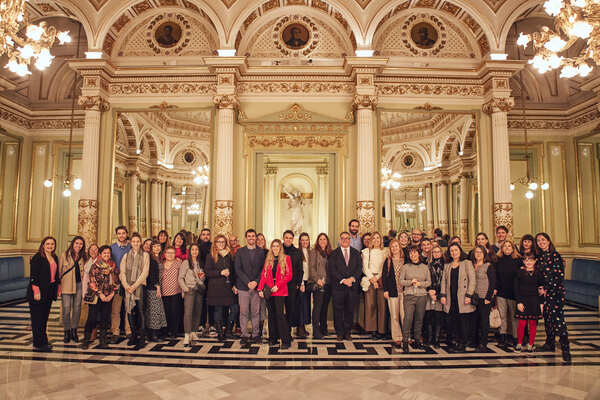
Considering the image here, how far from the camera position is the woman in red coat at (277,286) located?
528cm

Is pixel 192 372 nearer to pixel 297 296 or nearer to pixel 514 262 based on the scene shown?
pixel 297 296

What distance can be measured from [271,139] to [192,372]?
5.71 metres

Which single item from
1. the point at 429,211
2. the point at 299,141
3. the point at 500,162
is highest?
the point at 299,141

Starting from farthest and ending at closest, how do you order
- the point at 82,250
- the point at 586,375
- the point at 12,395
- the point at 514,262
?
the point at 82,250
the point at 514,262
the point at 586,375
the point at 12,395

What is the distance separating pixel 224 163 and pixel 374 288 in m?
4.39

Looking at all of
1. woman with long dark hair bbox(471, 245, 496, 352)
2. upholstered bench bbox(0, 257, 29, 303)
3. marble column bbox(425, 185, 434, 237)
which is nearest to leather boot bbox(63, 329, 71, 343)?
upholstered bench bbox(0, 257, 29, 303)

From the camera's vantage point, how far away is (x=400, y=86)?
8898 millimetres

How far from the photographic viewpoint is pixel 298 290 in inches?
224

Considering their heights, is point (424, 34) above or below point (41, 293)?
above

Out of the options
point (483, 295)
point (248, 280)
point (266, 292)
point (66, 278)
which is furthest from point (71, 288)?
point (483, 295)

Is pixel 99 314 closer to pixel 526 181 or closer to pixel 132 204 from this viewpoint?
pixel 132 204

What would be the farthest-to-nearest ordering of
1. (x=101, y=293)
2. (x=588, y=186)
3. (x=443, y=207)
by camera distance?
(x=588, y=186)
(x=443, y=207)
(x=101, y=293)

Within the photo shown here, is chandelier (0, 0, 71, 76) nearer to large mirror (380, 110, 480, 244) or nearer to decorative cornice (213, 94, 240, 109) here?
decorative cornice (213, 94, 240, 109)

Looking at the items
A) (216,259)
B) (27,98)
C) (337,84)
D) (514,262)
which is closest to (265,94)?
(337,84)
